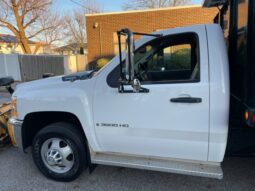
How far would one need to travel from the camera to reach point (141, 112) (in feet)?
8.32

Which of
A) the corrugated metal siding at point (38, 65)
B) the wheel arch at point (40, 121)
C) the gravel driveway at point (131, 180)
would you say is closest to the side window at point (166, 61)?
the wheel arch at point (40, 121)

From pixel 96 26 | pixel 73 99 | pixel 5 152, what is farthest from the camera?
pixel 96 26

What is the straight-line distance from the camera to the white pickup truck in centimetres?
232

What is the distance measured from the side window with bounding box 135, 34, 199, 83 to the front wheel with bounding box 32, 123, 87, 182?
3.98 ft

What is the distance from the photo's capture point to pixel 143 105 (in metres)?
2.51

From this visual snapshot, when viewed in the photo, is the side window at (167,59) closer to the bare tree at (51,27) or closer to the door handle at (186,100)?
the door handle at (186,100)

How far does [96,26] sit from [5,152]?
43.5 ft

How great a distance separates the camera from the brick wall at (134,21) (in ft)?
47.4

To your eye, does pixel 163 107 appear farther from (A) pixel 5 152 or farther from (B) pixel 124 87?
(A) pixel 5 152

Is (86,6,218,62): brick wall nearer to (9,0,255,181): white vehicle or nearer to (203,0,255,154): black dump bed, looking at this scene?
(9,0,255,181): white vehicle

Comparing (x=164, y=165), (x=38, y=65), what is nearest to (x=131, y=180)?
(x=164, y=165)

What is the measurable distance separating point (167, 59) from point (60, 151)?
1.99 meters

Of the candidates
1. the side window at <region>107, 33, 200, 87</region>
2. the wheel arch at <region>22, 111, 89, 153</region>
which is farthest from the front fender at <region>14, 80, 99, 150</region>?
the side window at <region>107, 33, 200, 87</region>

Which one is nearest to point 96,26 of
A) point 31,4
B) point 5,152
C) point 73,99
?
point 31,4
